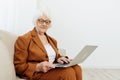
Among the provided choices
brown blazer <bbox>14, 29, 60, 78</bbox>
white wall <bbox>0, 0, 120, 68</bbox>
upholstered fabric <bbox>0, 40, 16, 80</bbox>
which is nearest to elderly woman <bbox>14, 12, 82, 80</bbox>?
brown blazer <bbox>14, 29, 60, 78</bbox>

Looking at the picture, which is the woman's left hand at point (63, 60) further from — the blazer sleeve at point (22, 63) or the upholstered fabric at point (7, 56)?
the upholstered fabric at point (7, 56)

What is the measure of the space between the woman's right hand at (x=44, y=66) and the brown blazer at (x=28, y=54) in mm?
39

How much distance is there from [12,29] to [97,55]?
2.72 m

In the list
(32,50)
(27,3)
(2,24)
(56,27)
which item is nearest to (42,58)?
(32,50)

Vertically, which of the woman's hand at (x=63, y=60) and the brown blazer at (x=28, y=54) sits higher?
the brown blazer at (x=28, y=54)

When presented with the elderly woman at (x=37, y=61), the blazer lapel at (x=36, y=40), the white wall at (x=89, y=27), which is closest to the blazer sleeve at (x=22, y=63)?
the elderly woman at (x=37, y=61)

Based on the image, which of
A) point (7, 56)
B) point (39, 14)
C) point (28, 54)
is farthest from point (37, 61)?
point (39, 14)

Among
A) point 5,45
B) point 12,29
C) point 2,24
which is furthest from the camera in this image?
point 12,29

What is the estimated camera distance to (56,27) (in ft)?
16.2

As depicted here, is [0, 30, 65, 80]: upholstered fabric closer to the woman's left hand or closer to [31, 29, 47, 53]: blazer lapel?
[31, 29, 47, 53]: blazer lapel

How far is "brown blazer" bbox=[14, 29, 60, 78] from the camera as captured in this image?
1946 mm

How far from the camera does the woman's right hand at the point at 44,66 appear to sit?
1870 mm

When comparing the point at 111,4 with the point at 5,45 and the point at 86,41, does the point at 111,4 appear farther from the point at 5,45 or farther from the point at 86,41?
the point at 5,45

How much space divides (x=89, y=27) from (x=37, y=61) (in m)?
3.13
